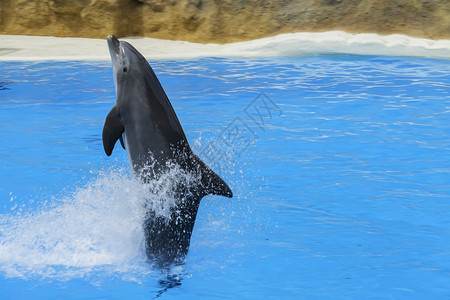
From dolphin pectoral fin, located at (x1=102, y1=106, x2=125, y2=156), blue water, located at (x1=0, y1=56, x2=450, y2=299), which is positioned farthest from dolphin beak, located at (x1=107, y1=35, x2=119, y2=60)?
blue water, located at (x1=0, y1=56, x2=450, y2=299)

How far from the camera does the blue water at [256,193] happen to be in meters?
4.32

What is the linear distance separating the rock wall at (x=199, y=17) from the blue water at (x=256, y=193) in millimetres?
4375

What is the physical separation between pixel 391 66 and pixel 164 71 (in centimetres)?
440

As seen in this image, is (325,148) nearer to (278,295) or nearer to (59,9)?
(278,295)

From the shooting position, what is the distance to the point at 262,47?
1469 centimetres

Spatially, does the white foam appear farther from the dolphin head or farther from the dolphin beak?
the dolphin head

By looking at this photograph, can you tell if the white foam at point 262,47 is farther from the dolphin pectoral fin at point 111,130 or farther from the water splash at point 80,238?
the dolphin pectoral fin at point 111,130

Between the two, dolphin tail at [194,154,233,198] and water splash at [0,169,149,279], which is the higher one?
dolphin tail at [194,154,233,198]

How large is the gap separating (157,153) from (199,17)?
12778mm

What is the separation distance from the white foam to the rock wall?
0.43 m

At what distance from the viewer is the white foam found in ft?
45.9

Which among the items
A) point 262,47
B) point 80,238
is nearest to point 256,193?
point 80,238

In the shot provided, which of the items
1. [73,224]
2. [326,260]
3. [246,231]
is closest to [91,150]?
[73,224]

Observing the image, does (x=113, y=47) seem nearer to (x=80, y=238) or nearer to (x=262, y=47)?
(x=80, y=238)
